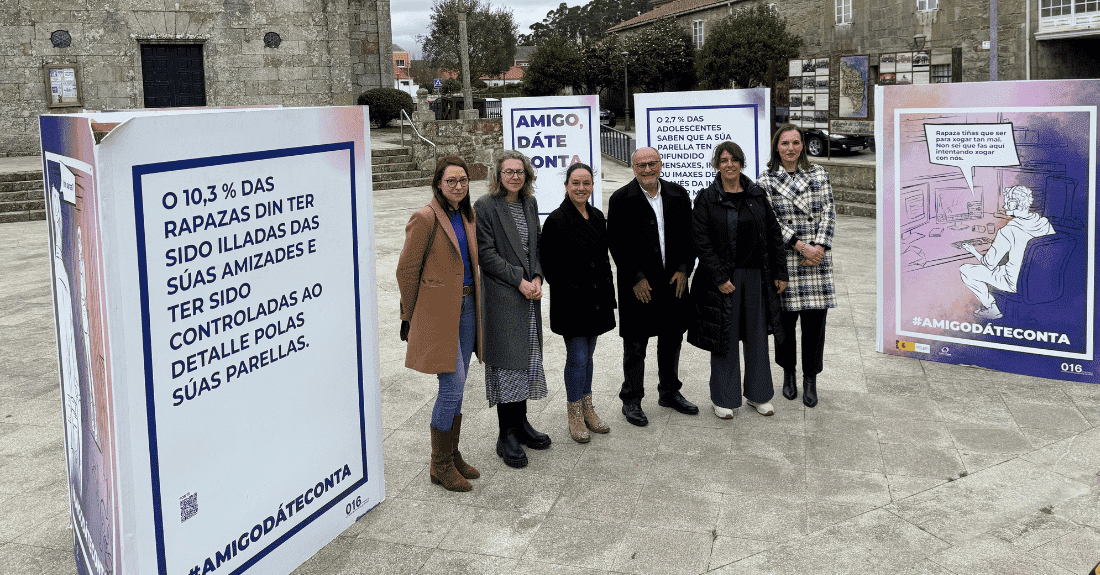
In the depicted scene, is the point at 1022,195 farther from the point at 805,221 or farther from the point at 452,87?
the point at 452,87

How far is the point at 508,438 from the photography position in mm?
5078

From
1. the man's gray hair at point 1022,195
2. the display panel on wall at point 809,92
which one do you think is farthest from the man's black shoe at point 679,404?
the display panel on wall at point 809,92

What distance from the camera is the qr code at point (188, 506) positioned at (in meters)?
3.25

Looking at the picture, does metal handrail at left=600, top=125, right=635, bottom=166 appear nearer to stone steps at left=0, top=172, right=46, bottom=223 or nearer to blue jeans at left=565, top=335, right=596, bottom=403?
stone steps at left=0, top=172, right=46, bottom=223

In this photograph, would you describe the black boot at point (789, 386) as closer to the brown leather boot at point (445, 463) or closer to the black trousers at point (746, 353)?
the black trousers at point (746, 353)

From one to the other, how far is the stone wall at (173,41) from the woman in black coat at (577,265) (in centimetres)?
1588

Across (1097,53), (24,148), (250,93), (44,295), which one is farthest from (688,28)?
(44,295)

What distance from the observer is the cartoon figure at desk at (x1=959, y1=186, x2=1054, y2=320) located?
20.3 ft

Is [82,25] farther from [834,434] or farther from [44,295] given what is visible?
[834,434]

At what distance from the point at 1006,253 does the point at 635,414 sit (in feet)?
9.54

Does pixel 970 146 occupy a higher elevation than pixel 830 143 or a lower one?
A: lower

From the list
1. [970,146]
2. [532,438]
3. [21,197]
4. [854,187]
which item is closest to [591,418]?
[532,438]

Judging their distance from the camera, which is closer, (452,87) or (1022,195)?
(1022,195)

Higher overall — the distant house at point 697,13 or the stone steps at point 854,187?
the distant house at point 697,13
